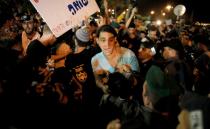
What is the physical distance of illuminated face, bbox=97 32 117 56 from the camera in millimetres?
5188

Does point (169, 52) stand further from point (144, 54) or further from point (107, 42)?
point (144, 54)

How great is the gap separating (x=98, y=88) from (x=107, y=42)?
77 cm

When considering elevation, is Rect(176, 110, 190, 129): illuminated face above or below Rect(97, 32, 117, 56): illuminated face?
below

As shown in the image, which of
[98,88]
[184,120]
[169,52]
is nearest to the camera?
[184,120]

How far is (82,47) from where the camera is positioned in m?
6.03

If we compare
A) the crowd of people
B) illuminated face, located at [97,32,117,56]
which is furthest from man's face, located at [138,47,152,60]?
illuminated face, located at [97,32,117,56]

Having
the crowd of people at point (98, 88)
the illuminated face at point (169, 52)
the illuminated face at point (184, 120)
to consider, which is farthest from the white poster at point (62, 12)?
the illuminated face at point (184, 120)

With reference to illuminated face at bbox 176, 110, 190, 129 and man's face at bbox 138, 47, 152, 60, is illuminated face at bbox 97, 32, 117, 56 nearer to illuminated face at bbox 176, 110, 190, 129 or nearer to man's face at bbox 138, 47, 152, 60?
man's face at bbox 138, 47, 152, 60

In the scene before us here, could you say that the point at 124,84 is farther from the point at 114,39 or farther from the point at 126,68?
the point at 114,39

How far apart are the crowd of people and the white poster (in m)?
0.32

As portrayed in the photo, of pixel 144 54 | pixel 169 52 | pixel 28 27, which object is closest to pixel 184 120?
pixel 169 52

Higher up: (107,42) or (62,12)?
(62,12)

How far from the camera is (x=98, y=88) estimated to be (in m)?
5.36

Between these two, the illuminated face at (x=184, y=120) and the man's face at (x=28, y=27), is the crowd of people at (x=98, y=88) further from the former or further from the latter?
the man's face at (x=28, y=27)
